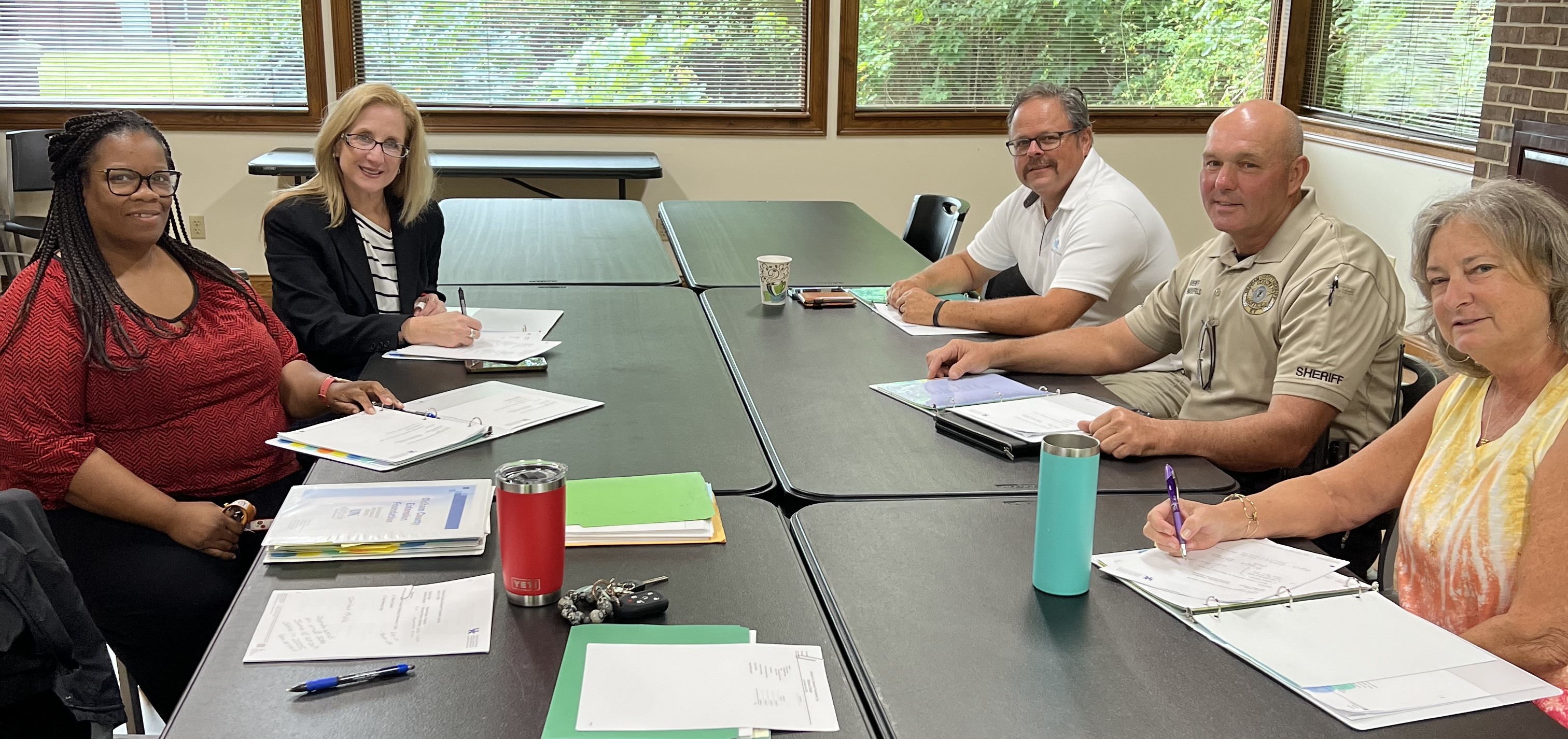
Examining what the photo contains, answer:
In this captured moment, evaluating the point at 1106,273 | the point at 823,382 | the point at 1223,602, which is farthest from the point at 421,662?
the point at 1106,273

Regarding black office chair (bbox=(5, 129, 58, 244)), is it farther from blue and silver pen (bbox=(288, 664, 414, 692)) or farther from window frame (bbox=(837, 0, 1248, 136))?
blue and silver pen (bbox=(288, 664, 414, 692))

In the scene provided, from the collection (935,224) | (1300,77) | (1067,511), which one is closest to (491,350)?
(1067,511)

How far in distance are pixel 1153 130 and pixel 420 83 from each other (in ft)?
12.2

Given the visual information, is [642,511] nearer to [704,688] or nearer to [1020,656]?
[704,688]

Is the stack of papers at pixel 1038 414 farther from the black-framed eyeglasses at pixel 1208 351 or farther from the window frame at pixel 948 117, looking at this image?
the window frame at pixel 948 117

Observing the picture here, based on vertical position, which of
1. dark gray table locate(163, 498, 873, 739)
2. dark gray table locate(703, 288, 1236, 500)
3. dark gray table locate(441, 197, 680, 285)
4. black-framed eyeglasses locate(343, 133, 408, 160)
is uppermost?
black-framed eyeglasses locate(343, 133, 408, 160)

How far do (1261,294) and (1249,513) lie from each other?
0.89m

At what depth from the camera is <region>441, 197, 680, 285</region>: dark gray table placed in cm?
320

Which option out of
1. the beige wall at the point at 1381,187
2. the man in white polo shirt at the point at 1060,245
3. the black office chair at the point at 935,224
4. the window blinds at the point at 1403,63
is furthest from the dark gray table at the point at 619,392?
the window blinds at the point at 1403,63

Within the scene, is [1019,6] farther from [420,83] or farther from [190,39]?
[190,39]

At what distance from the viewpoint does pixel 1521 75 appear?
14.3ft

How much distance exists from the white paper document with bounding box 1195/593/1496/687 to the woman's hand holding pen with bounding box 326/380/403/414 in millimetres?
1374

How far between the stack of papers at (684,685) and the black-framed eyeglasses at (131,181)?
4.25 feet

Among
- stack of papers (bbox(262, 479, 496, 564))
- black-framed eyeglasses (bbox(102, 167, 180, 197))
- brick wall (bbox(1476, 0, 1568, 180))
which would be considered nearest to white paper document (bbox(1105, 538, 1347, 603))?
stack of papers (bbox(262, 479, 496, 564))
